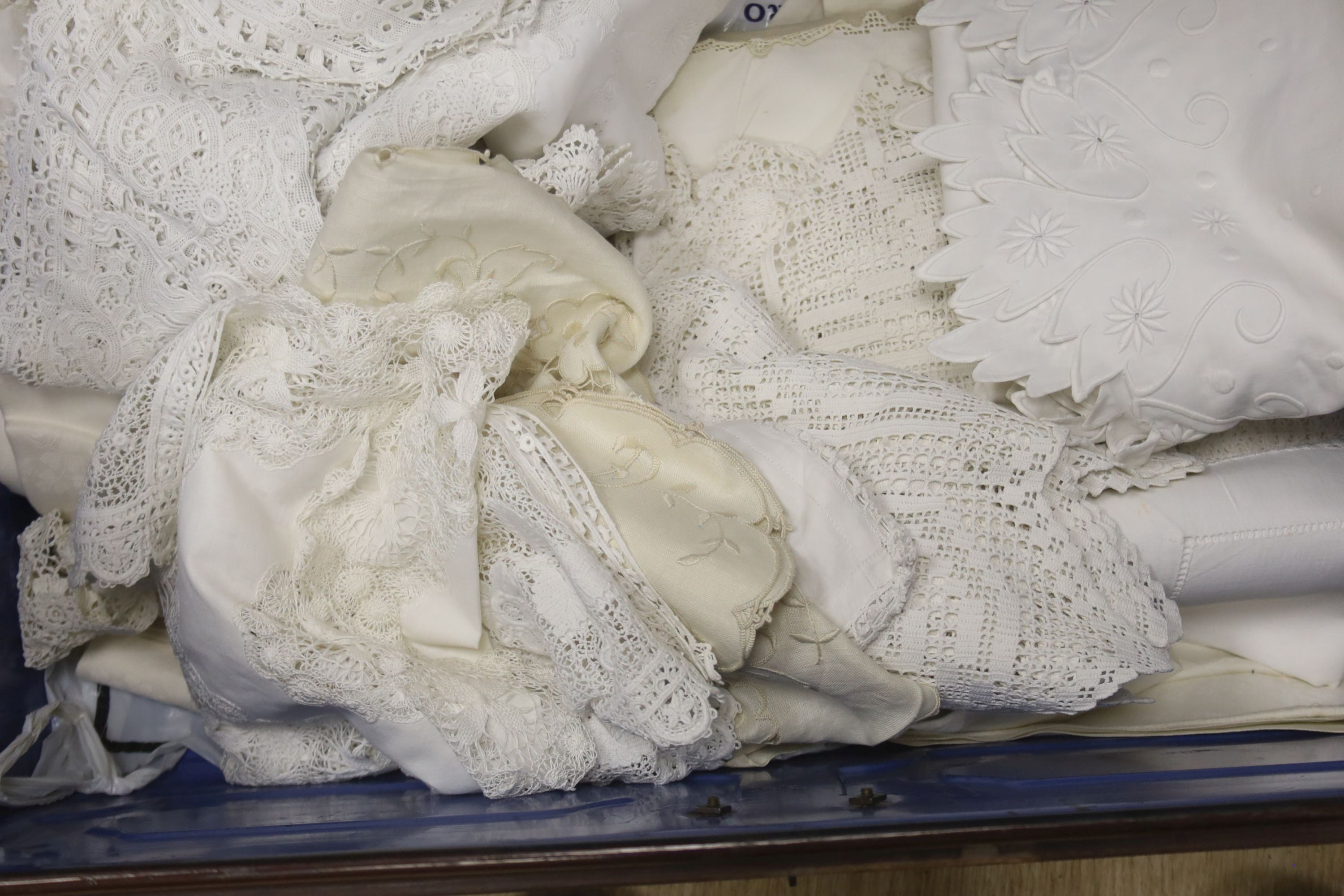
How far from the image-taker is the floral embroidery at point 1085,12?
86 cm

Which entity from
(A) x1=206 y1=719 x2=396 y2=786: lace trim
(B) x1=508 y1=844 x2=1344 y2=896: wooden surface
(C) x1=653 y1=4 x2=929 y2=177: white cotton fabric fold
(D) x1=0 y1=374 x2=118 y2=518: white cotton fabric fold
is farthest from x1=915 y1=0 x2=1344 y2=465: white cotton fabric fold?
(D) x1=0 y1=374 x2=118 y2=518: white cotton fabric fold

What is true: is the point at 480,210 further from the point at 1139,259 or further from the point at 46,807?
the point at 46,807

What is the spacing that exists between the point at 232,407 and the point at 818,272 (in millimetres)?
532

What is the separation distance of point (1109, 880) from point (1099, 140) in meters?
0.61

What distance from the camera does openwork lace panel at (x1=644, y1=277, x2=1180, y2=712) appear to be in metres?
0.82

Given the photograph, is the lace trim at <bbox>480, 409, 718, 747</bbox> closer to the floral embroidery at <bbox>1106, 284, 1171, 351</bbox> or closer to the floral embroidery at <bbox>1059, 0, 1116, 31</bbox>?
the floral embroidery at <bbox>1106, 284, 1171, 351</bbox>

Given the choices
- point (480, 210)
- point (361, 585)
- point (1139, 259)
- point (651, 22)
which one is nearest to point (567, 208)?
point (480, 210)

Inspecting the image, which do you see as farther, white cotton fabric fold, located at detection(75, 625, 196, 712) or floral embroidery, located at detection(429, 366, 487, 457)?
white cotton fabric fold, located at detection(75, 625, 196, 712)

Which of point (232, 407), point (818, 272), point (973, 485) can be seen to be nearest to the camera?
point (232, 407)

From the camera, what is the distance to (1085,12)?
86 centimetres

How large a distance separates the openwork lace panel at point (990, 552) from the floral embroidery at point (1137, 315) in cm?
9

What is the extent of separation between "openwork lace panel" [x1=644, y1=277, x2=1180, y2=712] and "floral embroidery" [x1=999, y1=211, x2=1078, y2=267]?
0.42 ft

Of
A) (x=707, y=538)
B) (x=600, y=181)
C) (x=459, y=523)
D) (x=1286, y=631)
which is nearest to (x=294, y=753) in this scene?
(x=459, y=523)

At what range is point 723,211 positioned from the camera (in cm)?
100
